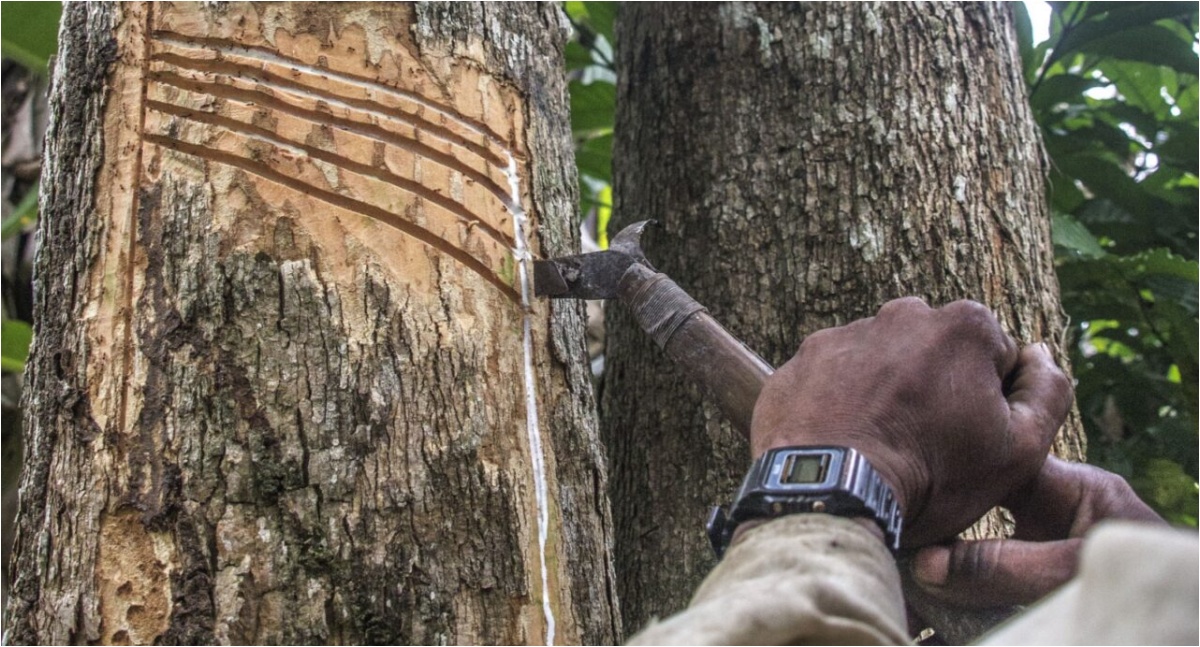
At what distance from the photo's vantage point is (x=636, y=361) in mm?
2320

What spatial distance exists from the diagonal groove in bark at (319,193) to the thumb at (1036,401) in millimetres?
652

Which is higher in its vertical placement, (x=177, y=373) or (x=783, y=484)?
(x=177, y=373)

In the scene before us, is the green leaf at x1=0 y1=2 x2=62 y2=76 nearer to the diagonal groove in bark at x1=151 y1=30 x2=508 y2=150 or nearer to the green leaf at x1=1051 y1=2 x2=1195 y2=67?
the diagonal groove in bark at x1=151 y1=30 x2=508 y2=150

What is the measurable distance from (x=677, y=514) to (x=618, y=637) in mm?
731

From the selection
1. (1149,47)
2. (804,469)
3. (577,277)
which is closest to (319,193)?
(577,277)

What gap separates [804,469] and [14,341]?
194 cm

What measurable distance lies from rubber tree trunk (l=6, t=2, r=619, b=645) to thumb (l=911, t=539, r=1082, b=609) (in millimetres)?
438

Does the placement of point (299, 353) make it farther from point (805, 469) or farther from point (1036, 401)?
point (1036, 401)

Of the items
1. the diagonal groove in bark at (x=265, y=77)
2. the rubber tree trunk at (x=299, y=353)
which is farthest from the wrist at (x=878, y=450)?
the diagonal groove in bark at (x=265, y=77)

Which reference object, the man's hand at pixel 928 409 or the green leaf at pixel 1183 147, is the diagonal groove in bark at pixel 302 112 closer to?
the man's hand at pixel 928 409

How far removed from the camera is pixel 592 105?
293cm

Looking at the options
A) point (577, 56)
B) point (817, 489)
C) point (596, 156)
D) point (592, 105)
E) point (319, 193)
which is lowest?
Result: point (817, 489)

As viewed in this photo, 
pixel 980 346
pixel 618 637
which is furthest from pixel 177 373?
pixel 980 346

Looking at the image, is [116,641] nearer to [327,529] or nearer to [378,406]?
[327,529]
